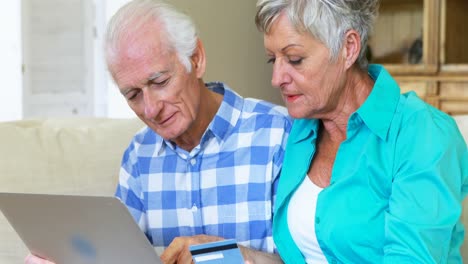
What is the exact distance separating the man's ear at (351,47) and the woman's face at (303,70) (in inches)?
0.5

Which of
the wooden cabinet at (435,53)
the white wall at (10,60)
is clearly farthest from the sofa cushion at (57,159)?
the wooden cabinet at (435,53)

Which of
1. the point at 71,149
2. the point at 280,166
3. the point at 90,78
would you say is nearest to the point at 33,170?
the point at 71,149

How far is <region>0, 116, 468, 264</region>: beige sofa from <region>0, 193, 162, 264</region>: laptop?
295 mm

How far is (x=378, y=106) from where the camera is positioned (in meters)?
1.50

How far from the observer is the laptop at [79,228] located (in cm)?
132

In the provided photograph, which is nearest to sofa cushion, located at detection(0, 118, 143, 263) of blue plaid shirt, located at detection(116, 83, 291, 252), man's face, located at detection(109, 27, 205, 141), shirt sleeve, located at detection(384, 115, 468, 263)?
blue plaid shirt, located at detection(116, 83, 291, 252)

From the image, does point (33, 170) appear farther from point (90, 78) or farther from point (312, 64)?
point (90, 78)

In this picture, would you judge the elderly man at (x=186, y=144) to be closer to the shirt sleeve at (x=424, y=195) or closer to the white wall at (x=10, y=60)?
the shirt sleeve at (x=424, y=195)

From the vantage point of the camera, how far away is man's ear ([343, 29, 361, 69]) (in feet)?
4.96

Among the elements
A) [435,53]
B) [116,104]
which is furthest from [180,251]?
[435,53]

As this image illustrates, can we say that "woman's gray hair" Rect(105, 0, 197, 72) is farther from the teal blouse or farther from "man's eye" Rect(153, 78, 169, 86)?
the teal blouse

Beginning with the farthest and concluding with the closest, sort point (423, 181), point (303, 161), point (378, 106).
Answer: point (303, 161)
point (378, 106)
point (423, 181)

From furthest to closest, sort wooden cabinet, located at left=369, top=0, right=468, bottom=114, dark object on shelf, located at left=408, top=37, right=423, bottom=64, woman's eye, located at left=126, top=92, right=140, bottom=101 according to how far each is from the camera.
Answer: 1. dark object on shelf, located at left=408, top=37, right=423, bottom=64
2. wooden cabinet, located at left=369, top=0, right=468, bottom=114
3. woman's eye, located at left=126, top=92, right=140, bottom=101

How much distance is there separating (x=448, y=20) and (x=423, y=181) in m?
2.71
